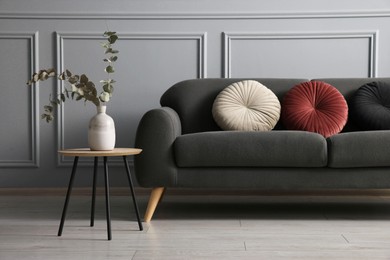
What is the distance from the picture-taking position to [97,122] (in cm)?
263

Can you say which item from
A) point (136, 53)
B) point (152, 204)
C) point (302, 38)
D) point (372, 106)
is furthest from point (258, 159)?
point (136, 53)

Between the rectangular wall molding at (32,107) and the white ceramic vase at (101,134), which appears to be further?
the rectangular wall molding at (32,107)

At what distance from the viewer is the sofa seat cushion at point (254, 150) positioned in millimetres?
2764

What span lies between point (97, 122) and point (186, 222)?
0.66 metres

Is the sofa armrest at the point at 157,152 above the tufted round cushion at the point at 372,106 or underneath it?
underneath

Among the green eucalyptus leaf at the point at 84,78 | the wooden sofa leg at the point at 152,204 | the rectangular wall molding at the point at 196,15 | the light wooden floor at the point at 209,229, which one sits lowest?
the light wooden floor at the point at 209,229

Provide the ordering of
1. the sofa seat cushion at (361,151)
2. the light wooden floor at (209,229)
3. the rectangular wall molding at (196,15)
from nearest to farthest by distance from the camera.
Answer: the light wooden floor at (209,229) → the sofa seat cushion at (361,151) → the rectangular wall molding at (196,15)

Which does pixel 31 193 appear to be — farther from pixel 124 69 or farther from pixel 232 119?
pixel 232 119

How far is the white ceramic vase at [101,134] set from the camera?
259cm

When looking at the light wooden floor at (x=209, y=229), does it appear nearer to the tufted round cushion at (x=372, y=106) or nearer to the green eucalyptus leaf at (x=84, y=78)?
the tufted round cushion at (x=372, y=106)

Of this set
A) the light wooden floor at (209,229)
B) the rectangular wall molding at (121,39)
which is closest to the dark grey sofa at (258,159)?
the light wooden floor at (209,229)

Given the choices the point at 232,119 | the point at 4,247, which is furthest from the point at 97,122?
the point at 232,119

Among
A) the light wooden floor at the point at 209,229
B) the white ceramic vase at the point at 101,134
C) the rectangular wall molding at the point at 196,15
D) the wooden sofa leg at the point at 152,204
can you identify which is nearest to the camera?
the light wooden floor at the point at 209,229

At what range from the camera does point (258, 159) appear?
2771mm
